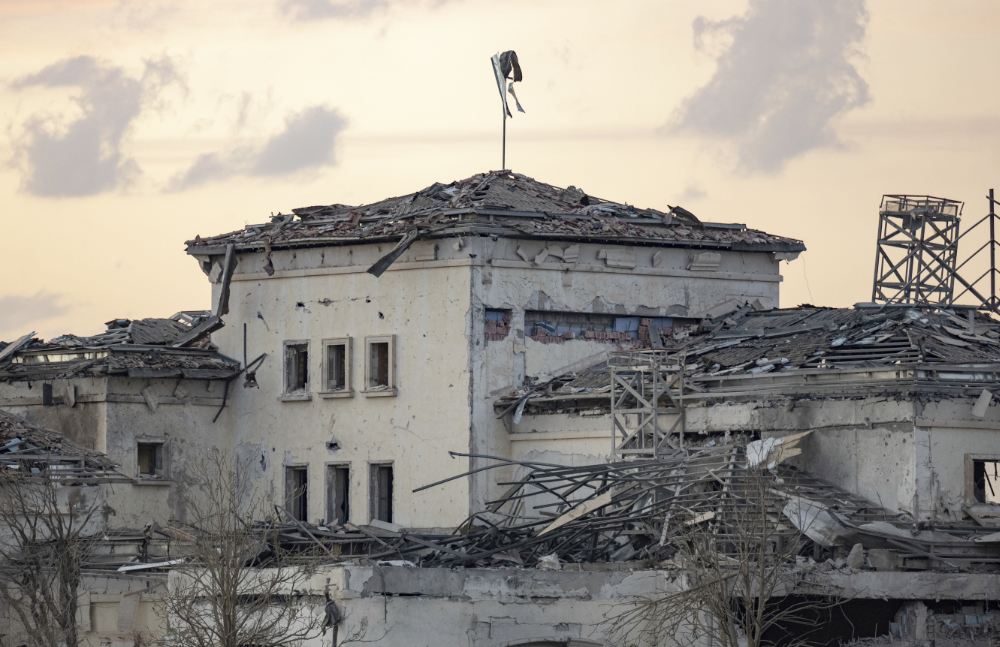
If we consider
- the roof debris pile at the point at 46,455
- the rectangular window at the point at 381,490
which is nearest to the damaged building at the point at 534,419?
the rectangular window at the point at 381,490

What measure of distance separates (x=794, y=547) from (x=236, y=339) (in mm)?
14854

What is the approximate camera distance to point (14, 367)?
3638cm

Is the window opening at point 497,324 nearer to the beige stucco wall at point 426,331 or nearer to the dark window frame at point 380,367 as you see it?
the beige stucco wall at point 426,331

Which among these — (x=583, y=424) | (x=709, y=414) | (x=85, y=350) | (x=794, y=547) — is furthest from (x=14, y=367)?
(x=794, y=547)

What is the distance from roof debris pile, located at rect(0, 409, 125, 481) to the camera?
30.0 m

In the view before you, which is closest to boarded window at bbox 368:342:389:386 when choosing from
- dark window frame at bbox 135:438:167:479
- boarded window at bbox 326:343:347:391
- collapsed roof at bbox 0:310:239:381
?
boarded window at bbox 326:343:347:391

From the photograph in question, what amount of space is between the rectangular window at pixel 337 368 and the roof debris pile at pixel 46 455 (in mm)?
5010

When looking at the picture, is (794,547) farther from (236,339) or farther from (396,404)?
(236,339)

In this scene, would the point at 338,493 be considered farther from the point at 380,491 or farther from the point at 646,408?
the point at 646,408

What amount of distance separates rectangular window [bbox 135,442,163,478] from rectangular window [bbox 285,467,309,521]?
2691 mm

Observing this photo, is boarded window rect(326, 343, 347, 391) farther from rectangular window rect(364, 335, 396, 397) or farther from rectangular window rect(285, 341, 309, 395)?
rectangular window rect(364, 335, 396, 397)

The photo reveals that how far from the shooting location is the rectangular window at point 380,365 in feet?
112

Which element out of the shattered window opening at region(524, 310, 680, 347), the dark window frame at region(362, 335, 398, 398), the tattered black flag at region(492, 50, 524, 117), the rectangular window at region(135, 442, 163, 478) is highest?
the tattered black flag at region(492, 50, 524, 117)

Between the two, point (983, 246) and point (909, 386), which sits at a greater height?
point (983, 246)
